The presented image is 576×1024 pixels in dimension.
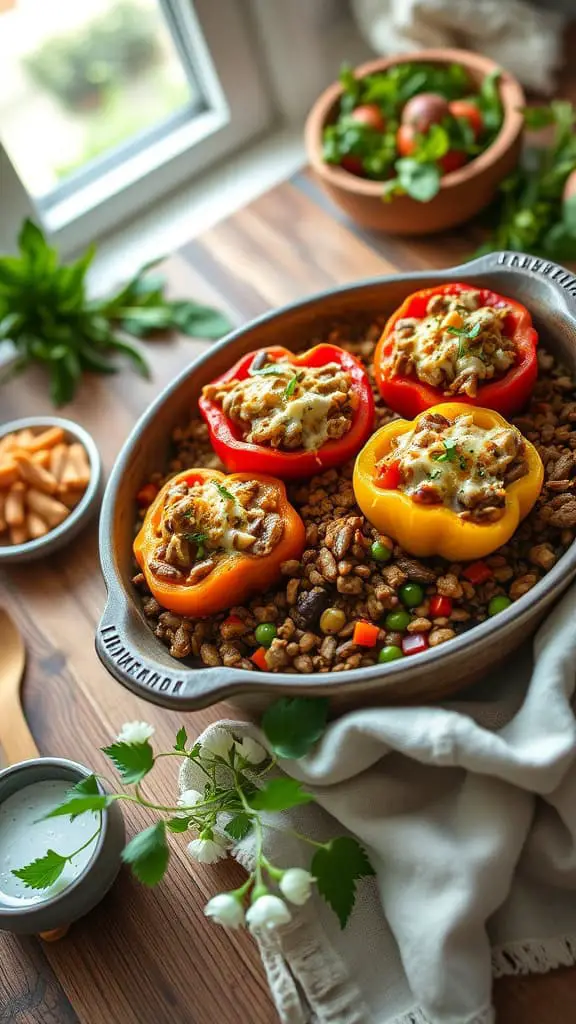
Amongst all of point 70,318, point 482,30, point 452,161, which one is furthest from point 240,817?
point 482,30

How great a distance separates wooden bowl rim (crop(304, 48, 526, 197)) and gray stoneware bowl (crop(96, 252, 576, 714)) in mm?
379

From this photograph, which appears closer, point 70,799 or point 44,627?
point 70,799

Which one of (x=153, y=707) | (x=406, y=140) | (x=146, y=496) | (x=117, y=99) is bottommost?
(x=153, y=707)

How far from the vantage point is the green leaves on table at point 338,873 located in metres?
1.17

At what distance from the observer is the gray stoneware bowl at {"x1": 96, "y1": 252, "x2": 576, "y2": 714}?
47.6 inches

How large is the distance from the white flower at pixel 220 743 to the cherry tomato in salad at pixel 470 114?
1.26 metres

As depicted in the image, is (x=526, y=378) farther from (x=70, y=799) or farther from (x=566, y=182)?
(x=70, y=799)

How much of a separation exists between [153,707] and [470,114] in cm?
Answer: 126

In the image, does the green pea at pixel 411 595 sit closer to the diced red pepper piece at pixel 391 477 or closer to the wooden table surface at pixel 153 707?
the diced red pepper piece at pixel 391 477

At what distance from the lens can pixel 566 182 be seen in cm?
188

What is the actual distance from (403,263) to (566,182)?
0.34 metres

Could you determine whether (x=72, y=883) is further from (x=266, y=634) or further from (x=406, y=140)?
(x=406, y=140)

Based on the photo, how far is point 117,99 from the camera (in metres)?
2.20

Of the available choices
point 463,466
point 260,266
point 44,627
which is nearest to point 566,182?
point 260,266
